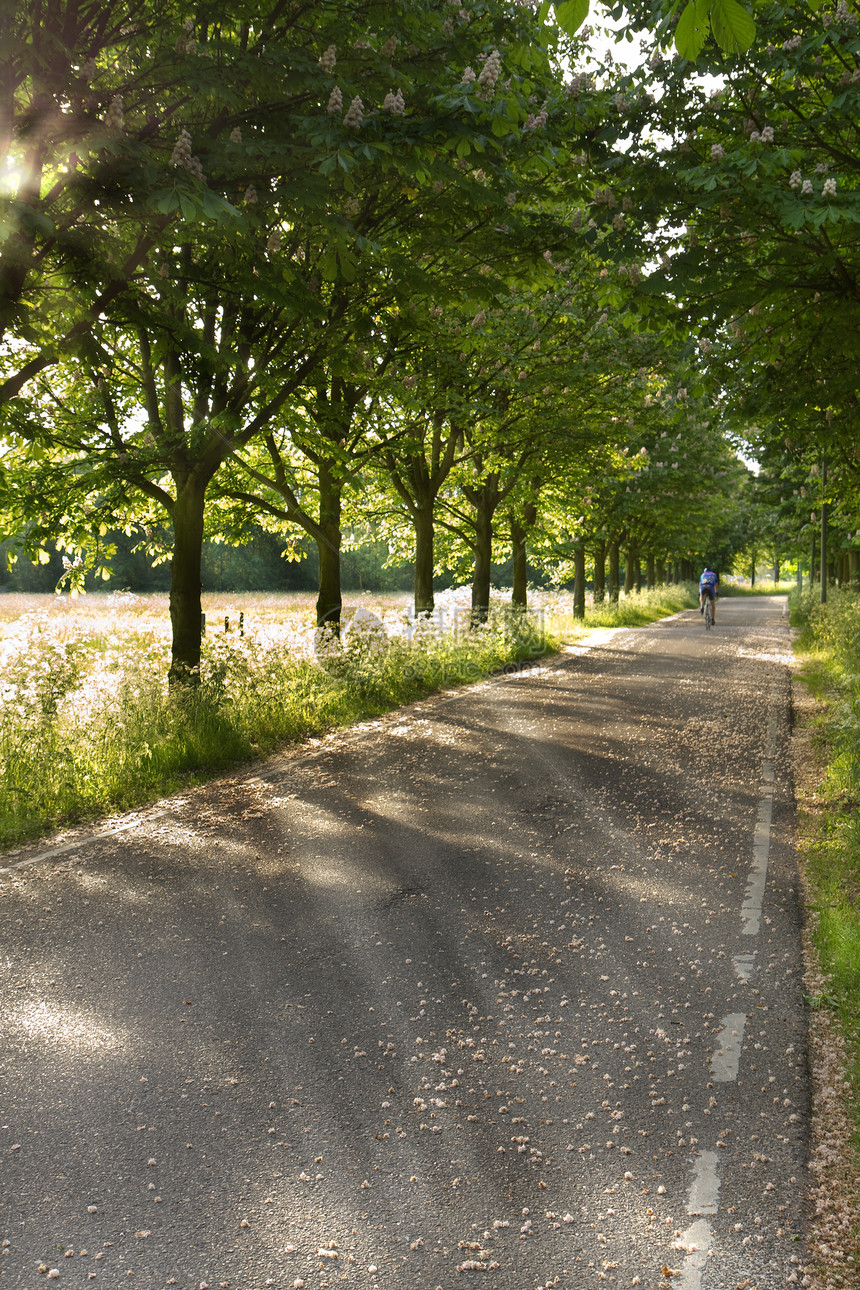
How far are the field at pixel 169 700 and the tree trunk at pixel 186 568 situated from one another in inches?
11.6

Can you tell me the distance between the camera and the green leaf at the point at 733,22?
237 centimetres

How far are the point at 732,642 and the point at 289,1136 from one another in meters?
24.2

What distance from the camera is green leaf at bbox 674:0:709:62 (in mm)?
2401

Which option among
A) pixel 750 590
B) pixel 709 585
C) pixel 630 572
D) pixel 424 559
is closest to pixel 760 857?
pixel 424 559

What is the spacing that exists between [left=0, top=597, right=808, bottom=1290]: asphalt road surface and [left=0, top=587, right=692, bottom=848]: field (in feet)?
2.23

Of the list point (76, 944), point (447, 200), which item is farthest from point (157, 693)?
point (447, 200)

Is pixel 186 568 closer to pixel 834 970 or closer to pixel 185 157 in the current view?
pixel 185 157

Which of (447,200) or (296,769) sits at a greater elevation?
(447,200)

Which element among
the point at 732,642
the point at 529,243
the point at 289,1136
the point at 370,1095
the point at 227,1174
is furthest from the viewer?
the point at 732,642

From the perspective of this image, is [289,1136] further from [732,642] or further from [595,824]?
[732,642]

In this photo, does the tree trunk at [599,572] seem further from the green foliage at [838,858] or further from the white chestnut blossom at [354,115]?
the white chestnut blossom at [354,115]

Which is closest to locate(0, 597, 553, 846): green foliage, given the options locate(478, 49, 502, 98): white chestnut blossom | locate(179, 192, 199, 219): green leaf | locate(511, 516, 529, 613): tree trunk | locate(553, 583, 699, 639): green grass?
locate(179, 192, 199, 219): green leaf

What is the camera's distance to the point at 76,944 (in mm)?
4883

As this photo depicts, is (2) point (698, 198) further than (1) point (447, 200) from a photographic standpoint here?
No
